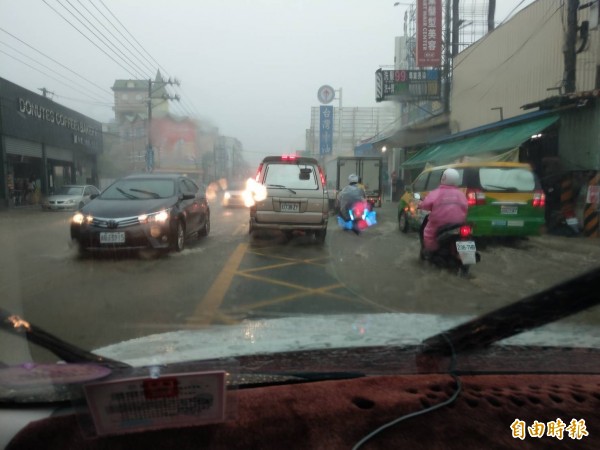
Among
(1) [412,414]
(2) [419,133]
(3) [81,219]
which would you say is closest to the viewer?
(1) [412,414]

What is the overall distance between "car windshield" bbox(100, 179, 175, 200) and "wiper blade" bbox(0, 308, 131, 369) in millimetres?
7329

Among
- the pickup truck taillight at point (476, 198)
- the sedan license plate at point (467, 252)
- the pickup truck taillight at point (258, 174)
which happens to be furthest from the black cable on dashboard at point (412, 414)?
the pickup truck taillight at point (258, 174)

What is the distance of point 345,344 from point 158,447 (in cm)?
135

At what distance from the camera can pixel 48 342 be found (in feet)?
7.73

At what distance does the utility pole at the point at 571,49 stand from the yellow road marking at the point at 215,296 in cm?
971

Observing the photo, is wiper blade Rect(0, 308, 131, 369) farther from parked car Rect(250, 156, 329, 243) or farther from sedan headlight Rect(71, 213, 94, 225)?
parked car Rect(250, 156, 329, 243)

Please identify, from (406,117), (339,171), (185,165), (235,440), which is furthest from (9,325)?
(185,165)

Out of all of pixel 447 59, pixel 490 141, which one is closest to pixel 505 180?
pixel 490 141

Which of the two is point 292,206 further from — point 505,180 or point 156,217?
point 505,180

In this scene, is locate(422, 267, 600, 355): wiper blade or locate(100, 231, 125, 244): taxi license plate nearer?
locate(422, 267, 600, 355): wiper blade

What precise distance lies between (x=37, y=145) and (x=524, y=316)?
3130 centimetres

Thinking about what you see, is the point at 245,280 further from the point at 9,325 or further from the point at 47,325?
the point at 9,325

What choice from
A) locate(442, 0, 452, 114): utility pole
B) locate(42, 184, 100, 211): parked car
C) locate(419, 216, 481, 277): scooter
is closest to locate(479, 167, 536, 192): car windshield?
locate(419, 216, 481, 277): scooter

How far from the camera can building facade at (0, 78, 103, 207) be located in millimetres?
25312
